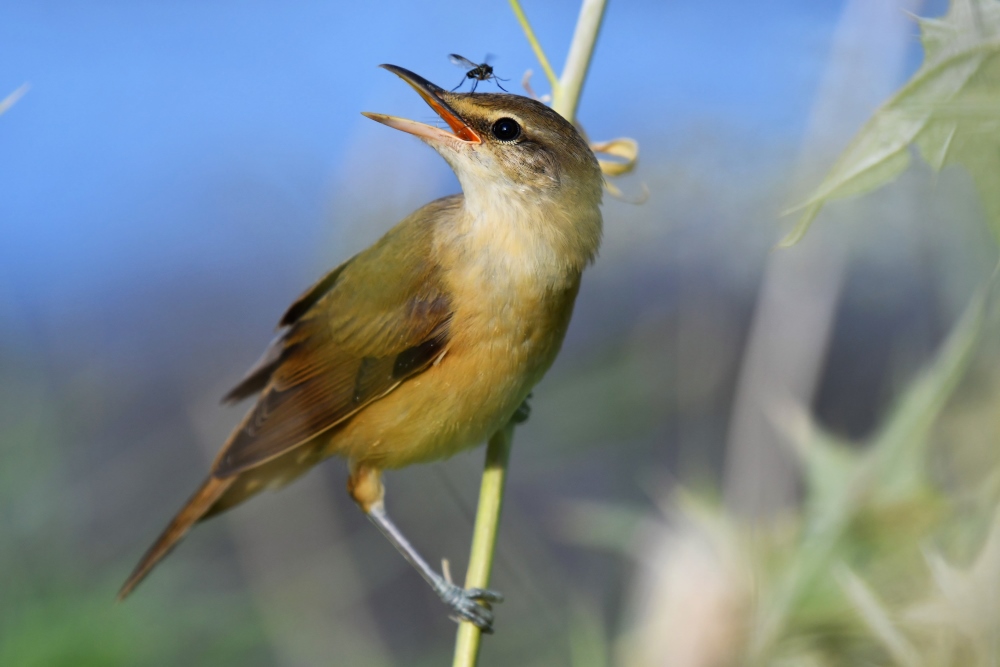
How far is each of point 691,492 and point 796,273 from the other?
1.18 meters

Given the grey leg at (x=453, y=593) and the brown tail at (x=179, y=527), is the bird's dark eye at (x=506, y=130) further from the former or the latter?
the brown tail at (x=179, y=527)

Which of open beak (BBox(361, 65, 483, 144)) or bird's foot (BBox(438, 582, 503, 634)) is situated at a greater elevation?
open beak (BBox(361, 65, 483, 144))

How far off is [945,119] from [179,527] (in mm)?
2319

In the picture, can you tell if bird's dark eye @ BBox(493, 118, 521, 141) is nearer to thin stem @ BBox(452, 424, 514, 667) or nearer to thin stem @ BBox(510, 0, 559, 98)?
thin stem @ BBox(510, 0, 559, 98)

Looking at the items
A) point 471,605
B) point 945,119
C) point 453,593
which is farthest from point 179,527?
point 945,119

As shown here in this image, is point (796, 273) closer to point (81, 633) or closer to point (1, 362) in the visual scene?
point (81, 633)

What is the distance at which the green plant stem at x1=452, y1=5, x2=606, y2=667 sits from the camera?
5.26ft

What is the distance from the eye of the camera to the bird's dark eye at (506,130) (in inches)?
81.0

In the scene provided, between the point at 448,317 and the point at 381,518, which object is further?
the point at 381,518

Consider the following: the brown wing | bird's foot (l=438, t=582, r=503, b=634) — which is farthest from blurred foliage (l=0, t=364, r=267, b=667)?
bird's foot (l=438, t=582, r=503, b=634)

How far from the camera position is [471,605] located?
198 cm

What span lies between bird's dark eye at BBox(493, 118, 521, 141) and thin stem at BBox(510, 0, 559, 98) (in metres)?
0.18

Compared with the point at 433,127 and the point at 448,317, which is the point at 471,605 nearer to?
the point at 448,317

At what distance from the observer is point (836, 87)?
240cm
